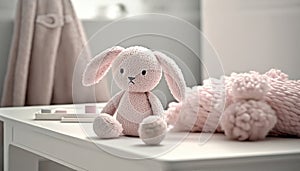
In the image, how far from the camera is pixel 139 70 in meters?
1.24

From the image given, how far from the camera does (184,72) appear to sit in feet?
4.24

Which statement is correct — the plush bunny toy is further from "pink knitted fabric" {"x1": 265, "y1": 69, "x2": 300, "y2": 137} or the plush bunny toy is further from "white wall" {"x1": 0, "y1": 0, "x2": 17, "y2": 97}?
"white wall" {"x1": 0, "y1": 0, "x2": 17, "y2": 97}

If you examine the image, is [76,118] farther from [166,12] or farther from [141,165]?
[166,12]

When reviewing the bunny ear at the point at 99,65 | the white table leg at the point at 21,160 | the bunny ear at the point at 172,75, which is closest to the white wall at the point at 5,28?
the white table leg at the point at 21,160

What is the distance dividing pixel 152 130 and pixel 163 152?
0.07 metres

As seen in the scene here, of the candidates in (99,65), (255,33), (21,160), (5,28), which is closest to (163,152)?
(99,65)

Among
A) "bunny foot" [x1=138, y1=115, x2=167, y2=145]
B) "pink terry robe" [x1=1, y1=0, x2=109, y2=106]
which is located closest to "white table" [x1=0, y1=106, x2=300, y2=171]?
"bunny foot" [x1=138, y1=115, x2=167, y2=145]

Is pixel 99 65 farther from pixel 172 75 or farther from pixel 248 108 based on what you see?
pixel 248 108

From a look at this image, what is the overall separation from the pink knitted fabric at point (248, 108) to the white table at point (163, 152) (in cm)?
2

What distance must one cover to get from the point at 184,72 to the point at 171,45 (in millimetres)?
134

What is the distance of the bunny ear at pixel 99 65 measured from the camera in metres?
1.30

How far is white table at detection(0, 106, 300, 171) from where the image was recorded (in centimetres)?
104

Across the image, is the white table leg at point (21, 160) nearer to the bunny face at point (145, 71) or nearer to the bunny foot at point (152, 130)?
the bunny face at point (145, 71)

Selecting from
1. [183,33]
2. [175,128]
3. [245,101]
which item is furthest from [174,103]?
[183,33]
